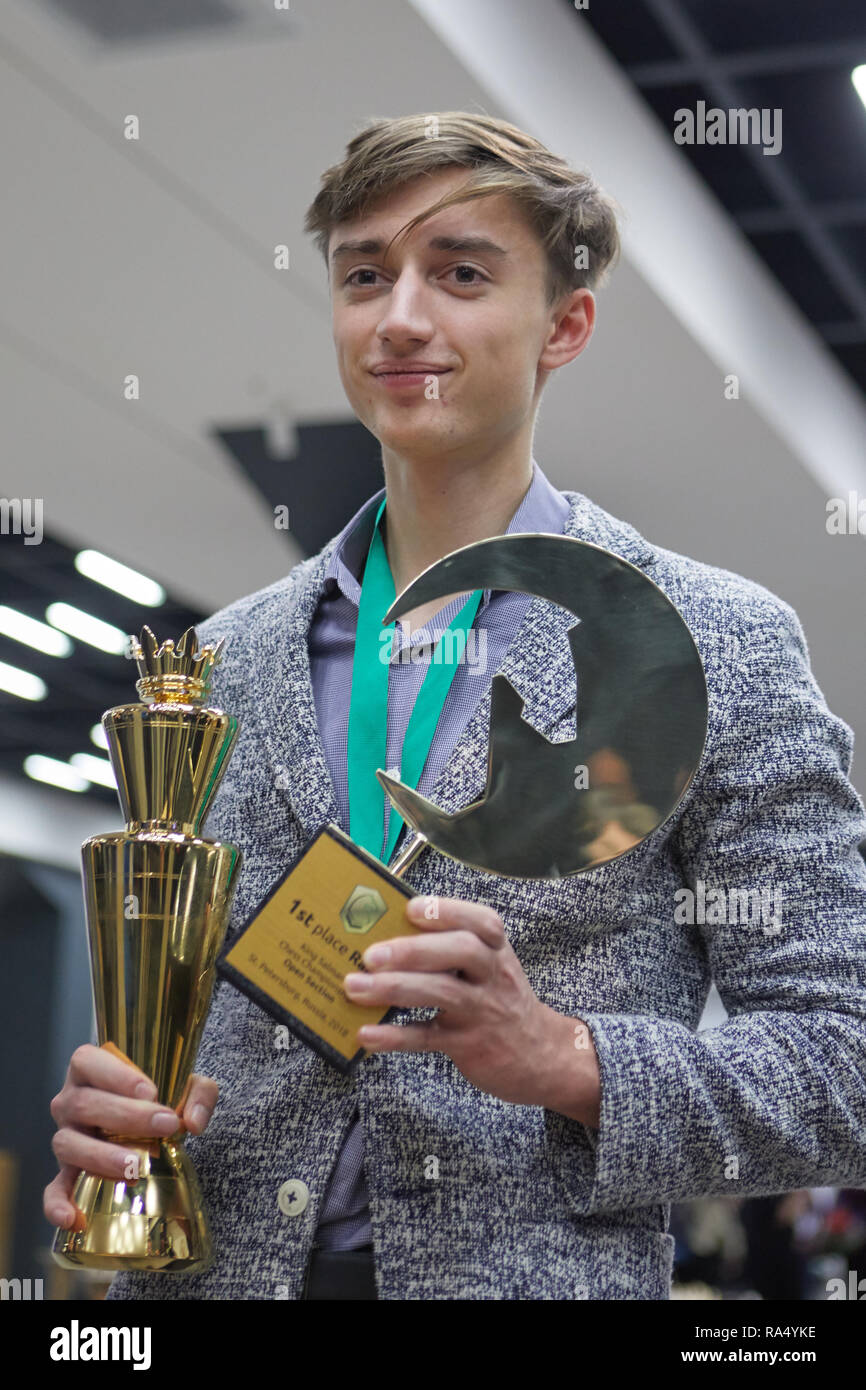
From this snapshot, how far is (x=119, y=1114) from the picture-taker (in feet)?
3.37

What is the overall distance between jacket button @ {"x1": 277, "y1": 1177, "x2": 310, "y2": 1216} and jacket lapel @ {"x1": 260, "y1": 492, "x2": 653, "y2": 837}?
26 cm

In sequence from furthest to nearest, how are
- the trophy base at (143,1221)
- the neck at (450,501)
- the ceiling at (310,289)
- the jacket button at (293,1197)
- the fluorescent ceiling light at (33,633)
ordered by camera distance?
the fluorescent ceiling light at (33,633) < the ceiling at (310,289) < the neck at (450,501) < the jacket button at (293,1197) < the trophy base at (143,1221)

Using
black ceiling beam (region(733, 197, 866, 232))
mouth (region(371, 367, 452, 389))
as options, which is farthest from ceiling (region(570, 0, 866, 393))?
mouth (region(371, 367, 452, 389))

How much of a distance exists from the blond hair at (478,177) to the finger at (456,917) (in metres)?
0.60

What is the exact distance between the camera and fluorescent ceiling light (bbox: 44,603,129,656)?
24.2 feet

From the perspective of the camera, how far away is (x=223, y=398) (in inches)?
201

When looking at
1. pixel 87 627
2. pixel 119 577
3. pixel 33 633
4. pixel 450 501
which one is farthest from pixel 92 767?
pixel 450 501

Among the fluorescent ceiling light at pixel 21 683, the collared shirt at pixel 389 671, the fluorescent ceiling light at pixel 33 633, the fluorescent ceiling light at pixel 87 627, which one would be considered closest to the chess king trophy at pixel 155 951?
the collared shirt at pixel 389 671

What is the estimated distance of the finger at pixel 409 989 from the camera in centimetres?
90

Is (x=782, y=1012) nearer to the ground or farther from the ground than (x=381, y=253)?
nearer to the ground

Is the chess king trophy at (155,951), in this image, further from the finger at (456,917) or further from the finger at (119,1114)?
the finger at (456,917)

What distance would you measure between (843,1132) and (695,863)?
0.22m
